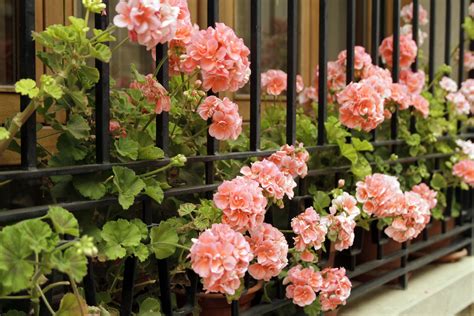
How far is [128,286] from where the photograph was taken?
1.27 metres

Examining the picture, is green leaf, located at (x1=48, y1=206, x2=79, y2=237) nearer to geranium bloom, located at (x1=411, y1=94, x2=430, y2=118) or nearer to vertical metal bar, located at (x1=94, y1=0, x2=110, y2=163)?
vertical metal bar, located at (x1=94, y1=0, x2=110, y2=163)

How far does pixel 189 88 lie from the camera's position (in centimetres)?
145

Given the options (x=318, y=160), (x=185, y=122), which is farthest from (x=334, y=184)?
(x=185, y=122)

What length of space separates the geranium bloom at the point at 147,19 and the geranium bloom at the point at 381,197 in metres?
0.90

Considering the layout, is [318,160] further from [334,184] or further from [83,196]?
[83,196]

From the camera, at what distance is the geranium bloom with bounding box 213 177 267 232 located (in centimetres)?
126

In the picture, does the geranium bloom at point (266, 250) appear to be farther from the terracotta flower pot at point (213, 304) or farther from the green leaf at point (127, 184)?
the green leaf at point (127, 184)

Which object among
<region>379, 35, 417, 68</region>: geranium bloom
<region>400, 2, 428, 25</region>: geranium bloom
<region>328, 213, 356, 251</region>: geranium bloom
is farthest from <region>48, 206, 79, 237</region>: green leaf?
<region>400, 2, 428, 25</region>: geranium bloom

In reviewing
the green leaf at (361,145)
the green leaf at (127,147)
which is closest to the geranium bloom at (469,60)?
the green leaf at (361,145)

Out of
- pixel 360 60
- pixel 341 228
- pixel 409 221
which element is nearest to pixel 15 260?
pixel 341 228

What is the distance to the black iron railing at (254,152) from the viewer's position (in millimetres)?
1105

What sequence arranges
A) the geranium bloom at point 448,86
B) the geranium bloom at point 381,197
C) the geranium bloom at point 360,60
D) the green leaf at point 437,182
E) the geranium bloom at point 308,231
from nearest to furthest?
the geranium bloom at point 308,231 → the geranium bloom at point 381,197 → the geranium bloom at point 360,60 → the green leaf at point 437,182 → the geranium bloom at point 448,86

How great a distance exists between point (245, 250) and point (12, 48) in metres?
0.79

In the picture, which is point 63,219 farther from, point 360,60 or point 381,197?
point 360,60
